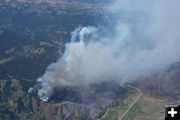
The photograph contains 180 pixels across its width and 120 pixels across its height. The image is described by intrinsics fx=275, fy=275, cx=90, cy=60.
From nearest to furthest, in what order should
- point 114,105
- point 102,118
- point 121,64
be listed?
1. point 102,118
2. point 114,105
3. point 121,64

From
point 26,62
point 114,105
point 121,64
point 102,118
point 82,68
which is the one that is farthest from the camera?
point 26,62

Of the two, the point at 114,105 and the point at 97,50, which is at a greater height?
the point at 97,50

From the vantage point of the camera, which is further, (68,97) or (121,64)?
(121,64)

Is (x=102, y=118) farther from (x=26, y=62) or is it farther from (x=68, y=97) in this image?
(x=26, y=62)

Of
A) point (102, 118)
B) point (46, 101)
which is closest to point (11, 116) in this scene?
point (46, 101)

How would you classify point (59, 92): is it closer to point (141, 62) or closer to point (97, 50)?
point (97, 50)

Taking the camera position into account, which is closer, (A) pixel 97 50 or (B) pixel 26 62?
(A) pixel 97 50

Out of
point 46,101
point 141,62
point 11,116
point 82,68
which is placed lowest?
point 11,116

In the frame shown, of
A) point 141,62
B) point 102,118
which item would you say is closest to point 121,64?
point 141,62

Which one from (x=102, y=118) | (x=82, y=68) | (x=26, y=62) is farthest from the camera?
(x=26, y=62)
